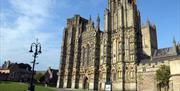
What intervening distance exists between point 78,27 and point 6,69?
1925 inches

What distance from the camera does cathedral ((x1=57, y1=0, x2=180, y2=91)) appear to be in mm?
52094

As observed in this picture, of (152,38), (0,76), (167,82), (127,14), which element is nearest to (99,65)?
(127,14)

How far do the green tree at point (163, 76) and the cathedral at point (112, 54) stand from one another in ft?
4.85

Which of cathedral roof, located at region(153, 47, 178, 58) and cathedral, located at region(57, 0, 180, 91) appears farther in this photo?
cathedral roof, located at region(153, 47, 178, 58)

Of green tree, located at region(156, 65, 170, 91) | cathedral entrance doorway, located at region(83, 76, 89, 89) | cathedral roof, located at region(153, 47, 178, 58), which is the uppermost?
cathedral roof, located at region(153, 47, 178, 58)

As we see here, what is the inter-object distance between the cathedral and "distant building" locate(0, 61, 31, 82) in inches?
1507

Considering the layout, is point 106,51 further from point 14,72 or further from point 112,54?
point 14,72

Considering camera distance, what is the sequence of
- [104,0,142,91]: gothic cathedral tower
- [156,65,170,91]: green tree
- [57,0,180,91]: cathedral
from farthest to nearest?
[104,0,142,91]: gothic cathedral tower
[57,0,180,91]: cathedral
[156,65,170,91]: green tree

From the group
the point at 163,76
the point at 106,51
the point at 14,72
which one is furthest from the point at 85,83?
the point at 14,72

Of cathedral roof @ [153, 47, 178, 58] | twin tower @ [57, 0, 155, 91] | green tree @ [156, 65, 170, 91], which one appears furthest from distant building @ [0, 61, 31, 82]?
green tree @ [156, 65, 170, 91]

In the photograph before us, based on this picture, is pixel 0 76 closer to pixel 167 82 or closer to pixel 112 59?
pixel 112 59

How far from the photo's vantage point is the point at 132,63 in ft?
174

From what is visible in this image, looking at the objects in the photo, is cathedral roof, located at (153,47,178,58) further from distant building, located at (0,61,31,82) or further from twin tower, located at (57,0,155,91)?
distant building, located at (0,61,31,82)

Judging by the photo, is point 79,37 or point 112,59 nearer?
point 112,59
